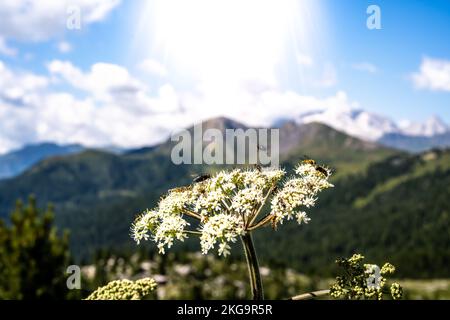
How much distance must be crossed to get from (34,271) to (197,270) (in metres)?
158

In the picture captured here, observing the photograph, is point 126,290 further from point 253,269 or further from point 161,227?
point 253,269

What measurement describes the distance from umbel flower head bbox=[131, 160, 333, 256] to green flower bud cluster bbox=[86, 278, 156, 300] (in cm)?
59

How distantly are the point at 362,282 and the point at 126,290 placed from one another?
3.52m

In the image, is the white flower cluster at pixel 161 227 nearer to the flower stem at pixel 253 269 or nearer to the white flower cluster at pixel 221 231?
the white flower cluster at pixel 221 231

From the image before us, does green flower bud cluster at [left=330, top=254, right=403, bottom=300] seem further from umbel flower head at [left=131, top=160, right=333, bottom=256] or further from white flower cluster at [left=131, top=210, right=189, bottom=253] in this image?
white flower cluster at [left=131, top=210, right=189, bottom=253]

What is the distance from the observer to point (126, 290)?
669 centimetres

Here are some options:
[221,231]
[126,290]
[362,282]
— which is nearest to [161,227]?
[126,290]

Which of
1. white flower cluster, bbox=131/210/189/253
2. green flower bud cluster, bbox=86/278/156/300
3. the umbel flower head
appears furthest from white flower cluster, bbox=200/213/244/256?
green flower bud cluster, bbox=86/278/156/300

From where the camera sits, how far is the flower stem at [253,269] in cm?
632

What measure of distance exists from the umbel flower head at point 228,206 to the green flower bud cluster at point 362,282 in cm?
103

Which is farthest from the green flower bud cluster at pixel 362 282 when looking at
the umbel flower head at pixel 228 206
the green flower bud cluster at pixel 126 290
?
the green flower bud cluster at pixel 126 290

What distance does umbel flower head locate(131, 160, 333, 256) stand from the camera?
665cm
